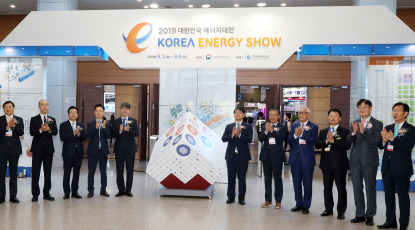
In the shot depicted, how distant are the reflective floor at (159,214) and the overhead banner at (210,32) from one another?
8.62ft

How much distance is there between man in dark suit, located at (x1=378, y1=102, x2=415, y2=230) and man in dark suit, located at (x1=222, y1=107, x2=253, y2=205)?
1.97 meters

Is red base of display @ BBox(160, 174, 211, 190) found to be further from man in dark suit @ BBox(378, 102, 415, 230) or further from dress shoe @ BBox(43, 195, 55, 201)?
man in dark suit @ BBox(378, 102, 415, 230)

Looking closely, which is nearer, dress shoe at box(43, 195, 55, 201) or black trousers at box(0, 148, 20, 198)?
black trousers at box(0, 148, 20, 198)

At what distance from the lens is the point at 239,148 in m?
6.21

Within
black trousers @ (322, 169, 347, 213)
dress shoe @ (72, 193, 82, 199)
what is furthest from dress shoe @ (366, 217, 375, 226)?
dress shoe @ (72, 193, 82, 199)

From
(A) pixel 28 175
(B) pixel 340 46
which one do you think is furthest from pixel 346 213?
(A) pixel 28 175

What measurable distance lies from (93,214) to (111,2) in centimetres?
723

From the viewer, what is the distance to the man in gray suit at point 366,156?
5141mm

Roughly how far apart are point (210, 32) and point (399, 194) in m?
4.43

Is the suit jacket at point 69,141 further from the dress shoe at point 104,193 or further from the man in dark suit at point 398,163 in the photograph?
the man in dark suit at point 398,163

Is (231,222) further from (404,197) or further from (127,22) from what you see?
(127,22)

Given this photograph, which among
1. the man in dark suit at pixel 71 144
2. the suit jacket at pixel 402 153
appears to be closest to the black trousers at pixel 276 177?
the suit jacket at pixel 402 153

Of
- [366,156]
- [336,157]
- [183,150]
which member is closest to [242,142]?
[183,150]

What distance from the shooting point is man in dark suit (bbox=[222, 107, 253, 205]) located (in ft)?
20.2
